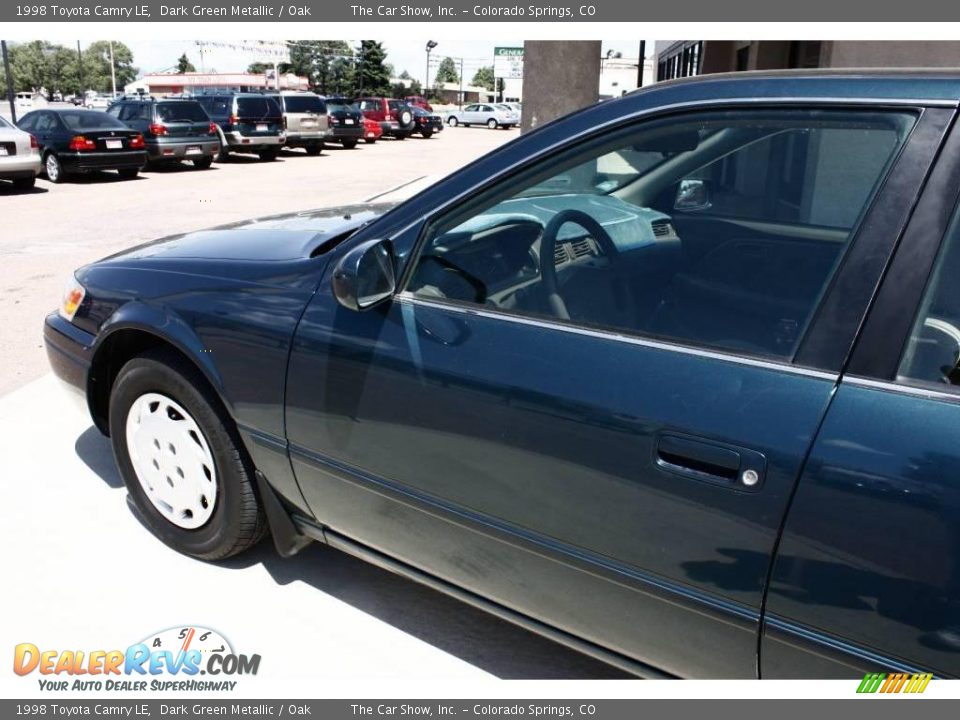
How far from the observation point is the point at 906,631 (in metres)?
1.54

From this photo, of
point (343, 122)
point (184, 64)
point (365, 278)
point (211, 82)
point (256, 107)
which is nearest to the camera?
point (365, 278)

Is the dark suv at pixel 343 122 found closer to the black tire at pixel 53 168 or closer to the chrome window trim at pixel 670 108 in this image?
the black tire at pixel 53 168

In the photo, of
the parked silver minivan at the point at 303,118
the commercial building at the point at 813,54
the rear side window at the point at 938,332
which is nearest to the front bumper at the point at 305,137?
the parked silver minivan at the point at 303,118

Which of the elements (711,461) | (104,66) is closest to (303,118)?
(711,461)

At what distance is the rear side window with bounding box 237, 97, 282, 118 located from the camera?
2098 cm

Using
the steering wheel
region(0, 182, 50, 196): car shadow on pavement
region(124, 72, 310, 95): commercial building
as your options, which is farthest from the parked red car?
region(124, 72, 310, 95): commercial building

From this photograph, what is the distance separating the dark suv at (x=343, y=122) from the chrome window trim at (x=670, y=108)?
78.3 feet

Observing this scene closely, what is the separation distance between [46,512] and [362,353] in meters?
2.01

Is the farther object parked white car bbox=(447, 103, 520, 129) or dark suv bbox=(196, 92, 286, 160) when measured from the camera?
parked white car bbox=(447, 103, 520, 129)

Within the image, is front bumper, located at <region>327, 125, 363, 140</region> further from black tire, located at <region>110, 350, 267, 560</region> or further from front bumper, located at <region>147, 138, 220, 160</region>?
black tire, located at <region>110, 350, 267, 560</region>

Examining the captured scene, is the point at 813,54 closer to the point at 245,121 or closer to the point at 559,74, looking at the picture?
the point at 559,74

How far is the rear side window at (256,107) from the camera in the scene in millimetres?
20984

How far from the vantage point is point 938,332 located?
1694mm

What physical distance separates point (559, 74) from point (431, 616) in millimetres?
8034
